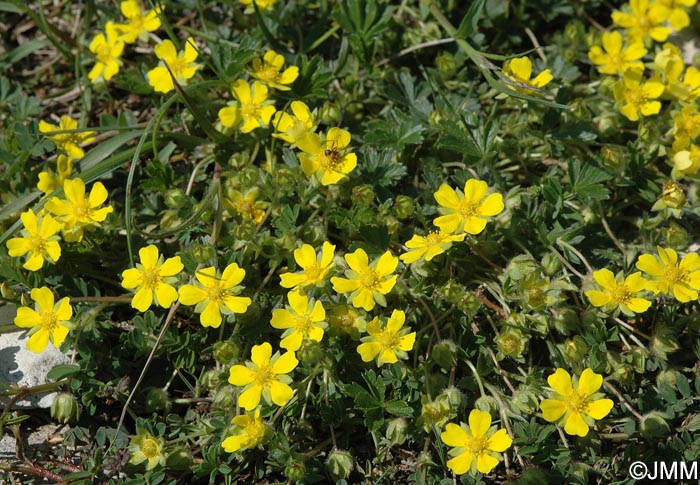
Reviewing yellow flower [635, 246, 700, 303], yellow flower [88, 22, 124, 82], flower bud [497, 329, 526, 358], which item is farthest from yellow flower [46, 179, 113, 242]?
yellow flower [635, 246, 700, 303]

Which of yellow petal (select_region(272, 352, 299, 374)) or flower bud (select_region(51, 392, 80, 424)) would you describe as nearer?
yellow petal (select_region(272, 352, 299, 374))

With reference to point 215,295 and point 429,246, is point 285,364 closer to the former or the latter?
point 215,295

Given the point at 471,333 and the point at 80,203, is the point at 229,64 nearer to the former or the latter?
the point at 80,203

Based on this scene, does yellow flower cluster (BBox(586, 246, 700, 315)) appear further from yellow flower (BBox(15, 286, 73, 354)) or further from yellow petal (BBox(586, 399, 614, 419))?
yellow flower (BBox(15, 286, 73, 354))

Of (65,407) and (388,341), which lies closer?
(388,341)

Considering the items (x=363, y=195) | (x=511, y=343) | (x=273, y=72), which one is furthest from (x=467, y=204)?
(x=273, y=72)
